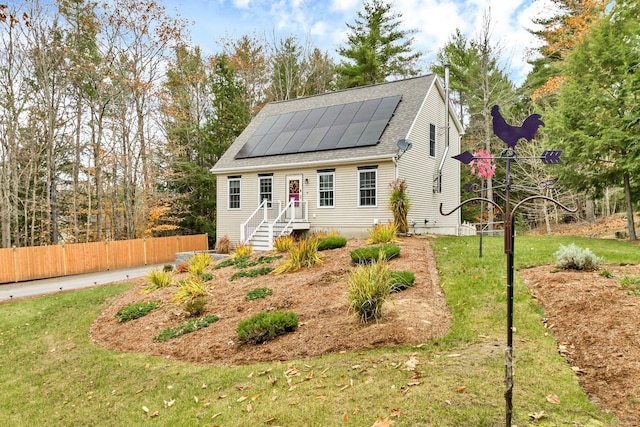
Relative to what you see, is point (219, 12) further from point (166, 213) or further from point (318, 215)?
point (166, 213)

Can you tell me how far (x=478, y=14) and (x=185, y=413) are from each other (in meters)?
24.0

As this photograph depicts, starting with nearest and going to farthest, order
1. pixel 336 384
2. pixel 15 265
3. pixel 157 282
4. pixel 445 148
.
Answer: pixel 336 384
pixel 157 282
pixel 15 265
pixel 445 148

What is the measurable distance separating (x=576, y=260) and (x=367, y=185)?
324 inches

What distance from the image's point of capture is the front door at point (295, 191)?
15273 millimetres

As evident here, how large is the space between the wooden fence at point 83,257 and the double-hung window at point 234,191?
17.3 ft

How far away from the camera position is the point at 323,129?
15898 millimetres

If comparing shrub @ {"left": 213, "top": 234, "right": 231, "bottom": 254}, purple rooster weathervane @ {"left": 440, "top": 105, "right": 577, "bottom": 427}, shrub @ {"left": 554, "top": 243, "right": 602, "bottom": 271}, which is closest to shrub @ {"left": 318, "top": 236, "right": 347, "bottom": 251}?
shrub @ {"left": 554, "top": 243, "right": 602, "bottom": 271}

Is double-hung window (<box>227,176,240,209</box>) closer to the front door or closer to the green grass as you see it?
the front door

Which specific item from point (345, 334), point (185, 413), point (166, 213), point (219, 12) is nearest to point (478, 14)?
point (219, 12)

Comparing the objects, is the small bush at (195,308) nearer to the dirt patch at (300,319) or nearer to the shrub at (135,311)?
the dirt patch at (300,319)

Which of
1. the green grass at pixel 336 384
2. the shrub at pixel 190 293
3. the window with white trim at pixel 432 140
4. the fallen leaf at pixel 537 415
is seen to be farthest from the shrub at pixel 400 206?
the fallen leaf at pixel 537 415

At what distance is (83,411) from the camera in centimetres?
431

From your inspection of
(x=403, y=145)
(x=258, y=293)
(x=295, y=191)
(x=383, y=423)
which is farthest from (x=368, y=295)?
(x=295, y=191)

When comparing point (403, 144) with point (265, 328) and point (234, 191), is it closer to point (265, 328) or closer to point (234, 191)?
point (234, 191)
